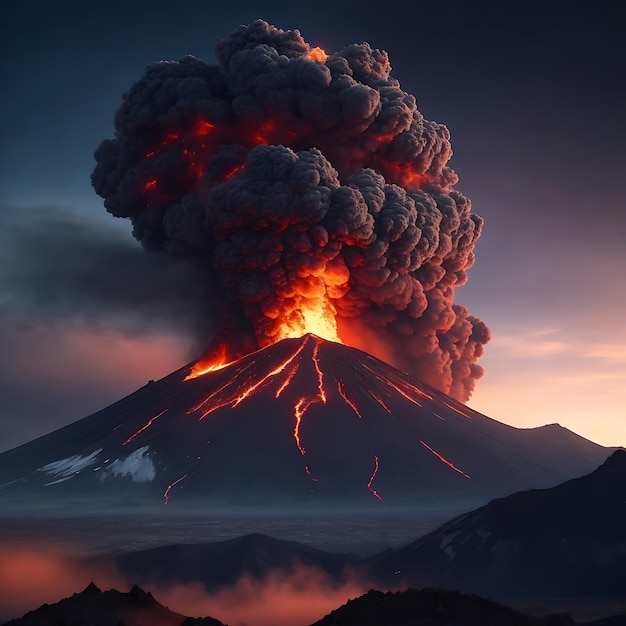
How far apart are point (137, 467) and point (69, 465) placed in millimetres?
8094

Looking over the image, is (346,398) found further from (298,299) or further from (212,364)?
(212,364)

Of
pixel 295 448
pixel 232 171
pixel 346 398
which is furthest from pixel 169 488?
pixel 232 171

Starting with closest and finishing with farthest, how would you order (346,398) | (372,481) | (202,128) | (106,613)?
(106,613) → (372,481) → (346,398) → (202,128)

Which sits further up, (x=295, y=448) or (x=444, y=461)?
(x=295, y=448)

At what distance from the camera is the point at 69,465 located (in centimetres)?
6662

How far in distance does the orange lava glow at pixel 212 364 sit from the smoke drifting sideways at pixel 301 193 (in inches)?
18.2

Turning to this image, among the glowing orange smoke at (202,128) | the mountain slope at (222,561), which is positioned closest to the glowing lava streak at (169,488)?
the mountain slope at (222,561)

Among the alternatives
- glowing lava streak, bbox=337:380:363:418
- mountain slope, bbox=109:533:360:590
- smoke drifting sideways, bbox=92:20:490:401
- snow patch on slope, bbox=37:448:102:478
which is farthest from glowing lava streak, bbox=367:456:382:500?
mountain slope, bbox=109:533:360:590

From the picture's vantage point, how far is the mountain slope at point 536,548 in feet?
89.0

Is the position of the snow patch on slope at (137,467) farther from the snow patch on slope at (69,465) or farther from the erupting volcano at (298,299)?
the snow patch on slope at (69,465)

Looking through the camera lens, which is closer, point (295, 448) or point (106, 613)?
point (106, 613)

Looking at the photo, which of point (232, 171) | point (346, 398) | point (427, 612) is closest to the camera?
point (427, 612)

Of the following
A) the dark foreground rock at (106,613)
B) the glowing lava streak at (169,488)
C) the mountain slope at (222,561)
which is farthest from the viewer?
the glowing lava streak at (169,488)

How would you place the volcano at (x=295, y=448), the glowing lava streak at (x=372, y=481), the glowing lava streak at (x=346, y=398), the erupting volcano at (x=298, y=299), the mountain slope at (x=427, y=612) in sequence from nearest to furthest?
1. the mountain slope at (x=427, y=612)
2. the glowing lava streak at (x=372, y=481)
3. the volcano at (x=295, y=448)
4. the erupting volcano at (x=298, y=299)
5. the glowing lava streak at (x=346, y=398)
